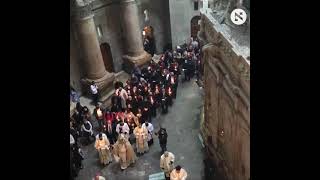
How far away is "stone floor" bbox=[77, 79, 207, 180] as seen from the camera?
1638 centimetres

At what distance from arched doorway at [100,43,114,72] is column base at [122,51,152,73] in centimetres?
85

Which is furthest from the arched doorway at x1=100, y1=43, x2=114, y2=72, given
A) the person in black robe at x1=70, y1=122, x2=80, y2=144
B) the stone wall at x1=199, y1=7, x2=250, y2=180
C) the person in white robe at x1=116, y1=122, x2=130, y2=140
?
the stone wall at x1=199, y1=7, x2=250, y2=180

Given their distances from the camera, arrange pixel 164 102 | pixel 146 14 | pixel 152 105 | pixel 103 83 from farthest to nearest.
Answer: pixel 146 14, pixel 103 83, pixel 164 102, pixel 152 105

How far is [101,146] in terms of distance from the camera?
16.1 meters

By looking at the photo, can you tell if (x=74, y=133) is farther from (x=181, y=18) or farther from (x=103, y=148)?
(x=181, y=18)

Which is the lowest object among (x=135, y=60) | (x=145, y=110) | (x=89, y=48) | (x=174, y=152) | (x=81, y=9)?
(x=174, y=152)

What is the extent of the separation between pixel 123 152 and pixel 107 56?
9554 mm

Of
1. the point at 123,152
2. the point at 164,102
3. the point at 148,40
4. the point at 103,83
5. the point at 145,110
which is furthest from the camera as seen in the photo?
the point at 148,40

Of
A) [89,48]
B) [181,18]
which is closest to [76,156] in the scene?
[89,48]

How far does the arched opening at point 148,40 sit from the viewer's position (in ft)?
87.0

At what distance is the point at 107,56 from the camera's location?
24.3 m

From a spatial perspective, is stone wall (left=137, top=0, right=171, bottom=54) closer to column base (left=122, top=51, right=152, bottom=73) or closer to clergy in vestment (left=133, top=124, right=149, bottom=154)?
column base (left=122, top=51, right=152, bottom=73)

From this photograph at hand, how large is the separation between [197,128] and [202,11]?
619cm
